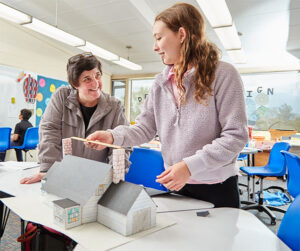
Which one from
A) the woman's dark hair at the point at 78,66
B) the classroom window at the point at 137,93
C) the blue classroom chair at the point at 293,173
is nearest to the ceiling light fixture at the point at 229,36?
the blue classroom chair at the point at 293,173

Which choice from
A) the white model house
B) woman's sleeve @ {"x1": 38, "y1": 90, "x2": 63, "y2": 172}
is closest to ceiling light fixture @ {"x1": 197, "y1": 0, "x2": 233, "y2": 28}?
woman's sleeve @ {"x1": 38, "y1": 90, "x2": 63, "y2": 172}

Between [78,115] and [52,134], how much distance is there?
7.7 inches

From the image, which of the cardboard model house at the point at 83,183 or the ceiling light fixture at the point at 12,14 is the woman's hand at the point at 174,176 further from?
the ceiling light fixture at the point at 12,14

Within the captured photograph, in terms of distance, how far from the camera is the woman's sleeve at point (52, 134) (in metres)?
1.44

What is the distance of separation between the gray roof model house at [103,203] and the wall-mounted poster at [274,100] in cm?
622

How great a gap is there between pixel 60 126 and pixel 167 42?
0.89m

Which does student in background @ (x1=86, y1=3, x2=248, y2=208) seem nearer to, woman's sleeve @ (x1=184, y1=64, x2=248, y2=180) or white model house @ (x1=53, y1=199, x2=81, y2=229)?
woman's sleeve @ (x1=184, y1=64, x2=248, y2=180)

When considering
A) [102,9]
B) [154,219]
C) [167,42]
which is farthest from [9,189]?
[102,9]

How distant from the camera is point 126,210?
0.74 meters

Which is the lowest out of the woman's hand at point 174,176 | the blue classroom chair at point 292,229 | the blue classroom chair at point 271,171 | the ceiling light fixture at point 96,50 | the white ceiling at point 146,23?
the blue classroom chair at point 271,171

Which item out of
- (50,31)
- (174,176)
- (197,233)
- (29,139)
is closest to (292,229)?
(197,233)

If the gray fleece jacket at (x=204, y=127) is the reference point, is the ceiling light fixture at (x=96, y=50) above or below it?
above

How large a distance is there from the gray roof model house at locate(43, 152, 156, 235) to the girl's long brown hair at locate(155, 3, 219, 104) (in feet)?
1.34

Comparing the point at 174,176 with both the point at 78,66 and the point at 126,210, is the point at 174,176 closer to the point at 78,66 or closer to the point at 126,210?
the point at 126,210
